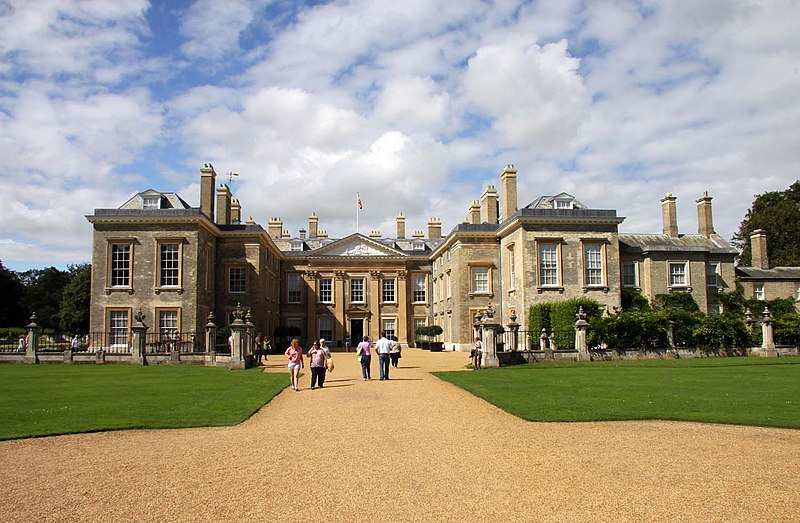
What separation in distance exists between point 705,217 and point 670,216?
8.89ft

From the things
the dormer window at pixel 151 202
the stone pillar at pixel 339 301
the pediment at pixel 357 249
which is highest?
the dormer window at pixel 151 202

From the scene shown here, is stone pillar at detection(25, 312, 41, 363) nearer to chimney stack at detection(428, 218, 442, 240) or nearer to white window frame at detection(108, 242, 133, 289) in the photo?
white window frame at detection(108, 242, 133, 289)

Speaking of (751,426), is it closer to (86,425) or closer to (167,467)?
(167,467)

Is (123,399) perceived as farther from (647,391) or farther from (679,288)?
(679,288)

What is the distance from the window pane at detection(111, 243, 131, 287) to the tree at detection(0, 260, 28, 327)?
28.8 metres

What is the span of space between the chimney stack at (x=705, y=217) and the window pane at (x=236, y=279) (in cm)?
2702

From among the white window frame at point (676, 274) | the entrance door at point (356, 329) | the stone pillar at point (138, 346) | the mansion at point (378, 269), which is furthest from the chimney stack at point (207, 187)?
the white window frame at point (676, 274)

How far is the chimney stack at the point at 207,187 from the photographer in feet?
111

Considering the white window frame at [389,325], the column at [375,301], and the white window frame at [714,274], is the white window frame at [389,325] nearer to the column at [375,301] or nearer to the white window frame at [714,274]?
the column at [375,301]

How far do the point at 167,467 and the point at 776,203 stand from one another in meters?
53.0

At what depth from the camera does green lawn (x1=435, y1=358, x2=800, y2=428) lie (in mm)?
10547

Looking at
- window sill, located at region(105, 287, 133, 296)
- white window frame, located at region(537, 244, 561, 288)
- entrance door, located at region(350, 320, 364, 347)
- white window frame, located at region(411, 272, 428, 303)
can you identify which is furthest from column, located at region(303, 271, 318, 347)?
white window frame, located at region(537, 244, 561, 288)

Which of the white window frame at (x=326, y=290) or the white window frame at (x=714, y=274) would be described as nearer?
the white window frame at (x=714, y=274)

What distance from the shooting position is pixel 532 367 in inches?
847
